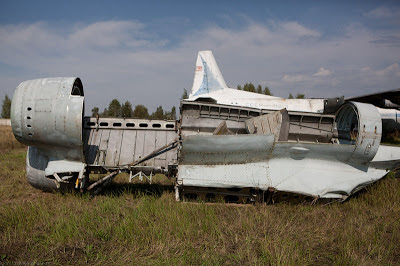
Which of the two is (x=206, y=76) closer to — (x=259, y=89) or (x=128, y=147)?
(x=128, y=147)

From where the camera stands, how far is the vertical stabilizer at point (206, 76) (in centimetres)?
1823

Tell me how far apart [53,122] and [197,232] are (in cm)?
381

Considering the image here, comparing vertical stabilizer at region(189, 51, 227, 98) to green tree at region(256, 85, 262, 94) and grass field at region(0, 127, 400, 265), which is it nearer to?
grass field at region(0, 127, 400, 265)

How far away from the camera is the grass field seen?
12.2 feet

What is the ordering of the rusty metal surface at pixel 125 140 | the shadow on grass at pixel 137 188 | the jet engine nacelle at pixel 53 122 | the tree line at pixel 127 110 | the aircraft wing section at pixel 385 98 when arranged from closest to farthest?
the jet engine nacelle at pixel 53 122
the rusty metal surface at pixel 125 140
the shadow on grass at pixel 137 188
the aircraft wing section at pixel 385 98
the tree line at pixel 127 110

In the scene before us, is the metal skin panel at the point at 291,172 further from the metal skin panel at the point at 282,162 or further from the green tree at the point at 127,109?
the green tree at the point at 127,109

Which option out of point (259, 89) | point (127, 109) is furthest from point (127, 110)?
point (259, 89)

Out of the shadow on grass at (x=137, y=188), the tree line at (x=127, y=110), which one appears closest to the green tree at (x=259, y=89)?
the tree line at (x=127, y=110)

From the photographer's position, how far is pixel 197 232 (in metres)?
4.47

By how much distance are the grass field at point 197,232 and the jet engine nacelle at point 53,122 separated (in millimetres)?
867

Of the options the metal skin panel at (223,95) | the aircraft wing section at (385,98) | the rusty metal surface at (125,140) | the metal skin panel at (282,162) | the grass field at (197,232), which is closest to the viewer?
the grass field at (197,232)

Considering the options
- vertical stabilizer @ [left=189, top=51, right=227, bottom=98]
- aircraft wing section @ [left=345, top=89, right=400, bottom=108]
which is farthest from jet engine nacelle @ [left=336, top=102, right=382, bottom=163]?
vertical stabilizer @ [left=189, top=51, right=227, bottom=98]

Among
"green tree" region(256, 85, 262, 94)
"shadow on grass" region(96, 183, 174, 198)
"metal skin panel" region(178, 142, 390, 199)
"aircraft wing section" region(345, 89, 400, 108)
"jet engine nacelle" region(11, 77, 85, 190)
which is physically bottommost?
"shadow on grass" region(96, 183, 174, 198)

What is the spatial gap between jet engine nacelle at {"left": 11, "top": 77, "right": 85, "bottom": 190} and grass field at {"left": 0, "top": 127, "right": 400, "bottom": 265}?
87cm
